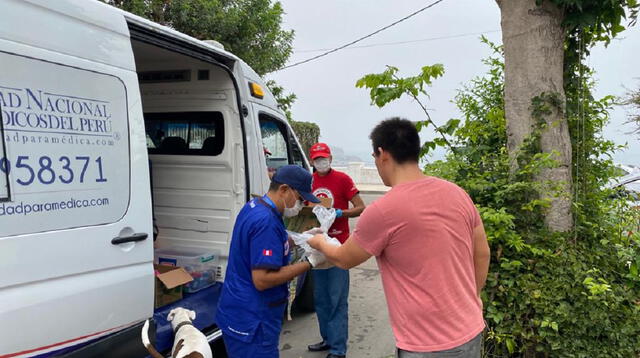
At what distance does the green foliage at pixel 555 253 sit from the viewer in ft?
8.92

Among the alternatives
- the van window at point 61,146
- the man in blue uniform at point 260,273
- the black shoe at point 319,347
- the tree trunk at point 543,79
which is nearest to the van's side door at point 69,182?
the van window at point 61,146

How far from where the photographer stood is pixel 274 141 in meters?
4.47

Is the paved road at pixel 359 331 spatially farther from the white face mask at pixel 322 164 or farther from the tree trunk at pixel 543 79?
the tree trunk at pixel 543 79

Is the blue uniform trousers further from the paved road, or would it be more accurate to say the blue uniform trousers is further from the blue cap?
the paved road

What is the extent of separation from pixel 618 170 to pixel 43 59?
13.0 ft

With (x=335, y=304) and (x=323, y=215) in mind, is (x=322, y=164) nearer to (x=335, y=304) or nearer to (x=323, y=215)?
(x=323, y=215)

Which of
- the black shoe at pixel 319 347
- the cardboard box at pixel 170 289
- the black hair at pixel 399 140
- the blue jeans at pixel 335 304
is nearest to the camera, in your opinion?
the black hair at pixel 399 140

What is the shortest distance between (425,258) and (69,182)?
5.52 feet

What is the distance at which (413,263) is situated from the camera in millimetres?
1724

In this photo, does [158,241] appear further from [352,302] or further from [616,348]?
[616,348]

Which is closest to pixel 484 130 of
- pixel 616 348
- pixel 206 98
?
pixel 616 348

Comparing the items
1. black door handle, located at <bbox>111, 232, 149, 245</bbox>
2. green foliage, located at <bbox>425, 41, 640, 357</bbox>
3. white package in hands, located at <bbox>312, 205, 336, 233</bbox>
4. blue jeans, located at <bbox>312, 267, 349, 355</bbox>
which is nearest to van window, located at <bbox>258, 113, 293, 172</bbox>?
blue jeans, located at <bbox>312, 267, 349, 355</bbox>

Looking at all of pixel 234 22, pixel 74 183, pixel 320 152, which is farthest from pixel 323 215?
pixel 234 22

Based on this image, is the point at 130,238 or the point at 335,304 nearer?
the point at 130,238
